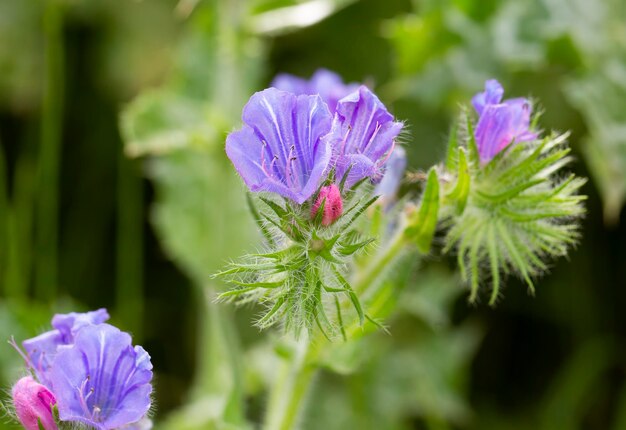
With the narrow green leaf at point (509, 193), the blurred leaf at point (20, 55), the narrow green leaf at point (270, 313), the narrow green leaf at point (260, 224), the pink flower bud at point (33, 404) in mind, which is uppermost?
the blurred leaf at point (20, 55)

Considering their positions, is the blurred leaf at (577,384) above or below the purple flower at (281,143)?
below

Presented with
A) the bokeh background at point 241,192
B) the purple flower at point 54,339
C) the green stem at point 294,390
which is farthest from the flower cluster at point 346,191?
the bokeh background at point 241,192

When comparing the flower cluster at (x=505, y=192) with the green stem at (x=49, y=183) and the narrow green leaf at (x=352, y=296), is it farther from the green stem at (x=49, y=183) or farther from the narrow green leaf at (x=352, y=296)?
the green stem at (x=49, y=183)

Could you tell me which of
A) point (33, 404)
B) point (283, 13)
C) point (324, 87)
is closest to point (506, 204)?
point (324, 87)

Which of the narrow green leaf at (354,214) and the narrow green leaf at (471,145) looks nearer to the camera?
the narrow green leaf at (354,214)

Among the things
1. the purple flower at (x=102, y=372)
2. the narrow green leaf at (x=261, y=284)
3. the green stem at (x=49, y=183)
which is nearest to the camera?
the purple flower at (x=102, y=372)
